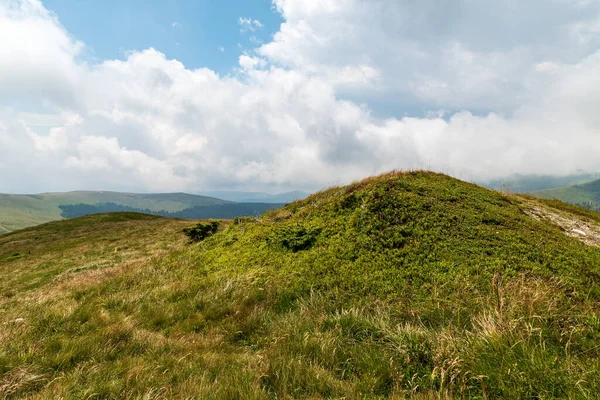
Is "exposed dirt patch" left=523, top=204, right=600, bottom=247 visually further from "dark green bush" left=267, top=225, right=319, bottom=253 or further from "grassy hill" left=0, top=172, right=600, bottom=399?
"dark green bush" left=267, top=225, right=319, bottom=253

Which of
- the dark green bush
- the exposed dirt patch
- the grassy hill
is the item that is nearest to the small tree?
the grassy hill

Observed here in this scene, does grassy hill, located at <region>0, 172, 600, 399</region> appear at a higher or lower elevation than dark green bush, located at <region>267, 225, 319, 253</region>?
A: lower

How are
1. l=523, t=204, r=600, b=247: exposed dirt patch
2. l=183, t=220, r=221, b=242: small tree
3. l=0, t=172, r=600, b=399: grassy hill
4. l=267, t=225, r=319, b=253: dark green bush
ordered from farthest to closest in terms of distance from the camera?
l=183, t=220, r=221, b=242: small tree < l=523, t=204, r=600, b=247: exposed dirt patch < l=267, t=225, r=319, b=253: dark green bush < l=0, t=172, r=600, b=399: grassy hill

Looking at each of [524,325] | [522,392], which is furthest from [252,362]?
[524,325]

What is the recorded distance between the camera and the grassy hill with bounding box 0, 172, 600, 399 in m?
3.98

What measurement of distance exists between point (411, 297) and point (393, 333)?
70.1 inches

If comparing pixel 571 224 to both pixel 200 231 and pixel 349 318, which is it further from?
pixel 200 231

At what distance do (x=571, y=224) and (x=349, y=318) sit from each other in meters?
14.8

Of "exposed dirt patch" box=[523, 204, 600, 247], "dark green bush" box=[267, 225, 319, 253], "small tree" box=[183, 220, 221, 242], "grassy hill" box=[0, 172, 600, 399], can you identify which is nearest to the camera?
"grassy hill" box=[0, 172, 600, 399]

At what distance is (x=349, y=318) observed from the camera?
19.3 feet

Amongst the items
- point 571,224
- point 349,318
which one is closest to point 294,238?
point 349,318

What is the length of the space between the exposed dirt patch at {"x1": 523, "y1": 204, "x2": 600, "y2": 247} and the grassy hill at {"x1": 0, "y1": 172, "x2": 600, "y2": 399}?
219mm

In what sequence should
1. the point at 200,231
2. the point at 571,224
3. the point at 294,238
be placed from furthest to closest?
the point at 200,231 → the point at 571,224 → the point at 294,238

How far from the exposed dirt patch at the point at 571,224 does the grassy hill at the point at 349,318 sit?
0.22 m
